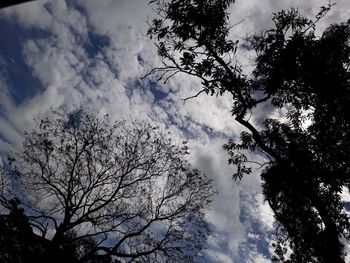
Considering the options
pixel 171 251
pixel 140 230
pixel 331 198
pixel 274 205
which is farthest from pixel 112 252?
pixel 331 198

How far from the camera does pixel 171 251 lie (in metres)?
18.5

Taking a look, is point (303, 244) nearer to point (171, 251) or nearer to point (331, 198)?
point (331, 198)

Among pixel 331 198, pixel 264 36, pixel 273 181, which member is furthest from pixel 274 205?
pixel 264 36

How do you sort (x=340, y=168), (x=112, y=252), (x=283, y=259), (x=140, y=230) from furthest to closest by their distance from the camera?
(x=283, y=259) → (x=140, y=230) → (x=112, y=252) → (x=340, y=168)

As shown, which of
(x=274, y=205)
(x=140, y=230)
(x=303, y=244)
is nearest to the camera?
(x=274, y=205)

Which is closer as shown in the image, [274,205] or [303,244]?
[274,205]

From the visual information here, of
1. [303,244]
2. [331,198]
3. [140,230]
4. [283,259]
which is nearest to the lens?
[331,198]

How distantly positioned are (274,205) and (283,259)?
9.69 meters

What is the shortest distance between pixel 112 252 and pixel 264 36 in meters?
12.9

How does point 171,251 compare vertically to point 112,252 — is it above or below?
above

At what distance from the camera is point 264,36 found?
1174 centimetres

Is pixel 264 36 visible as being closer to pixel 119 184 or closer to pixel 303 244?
pixel 303 244

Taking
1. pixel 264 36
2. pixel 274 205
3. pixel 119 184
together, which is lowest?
pixel 274 205

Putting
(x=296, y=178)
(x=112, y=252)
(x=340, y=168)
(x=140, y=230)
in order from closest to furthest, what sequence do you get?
(x=296, y=178) < (x=340, y=168) < (x=112, y=252) < (x=140, y=230)
